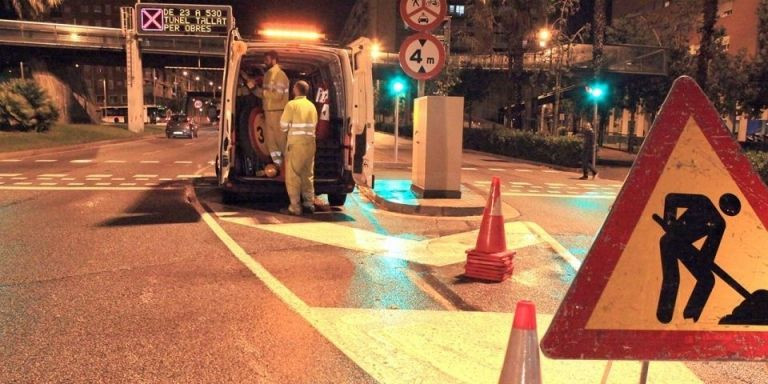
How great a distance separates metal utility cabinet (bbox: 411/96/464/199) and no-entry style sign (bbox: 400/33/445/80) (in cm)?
48

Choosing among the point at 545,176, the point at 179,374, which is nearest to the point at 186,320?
the point at 179,374

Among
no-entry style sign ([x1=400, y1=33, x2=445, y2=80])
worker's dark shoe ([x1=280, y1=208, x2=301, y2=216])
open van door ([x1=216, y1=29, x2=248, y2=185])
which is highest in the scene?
no-entry style sign ([x1=400, y1=33, x2=445, y2=80])

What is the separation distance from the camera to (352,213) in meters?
9.59

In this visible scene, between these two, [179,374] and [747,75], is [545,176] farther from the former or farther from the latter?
[747,75]

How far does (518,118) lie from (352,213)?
27916mm

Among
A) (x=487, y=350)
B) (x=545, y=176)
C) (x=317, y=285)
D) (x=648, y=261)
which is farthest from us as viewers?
(x=545, y=176)

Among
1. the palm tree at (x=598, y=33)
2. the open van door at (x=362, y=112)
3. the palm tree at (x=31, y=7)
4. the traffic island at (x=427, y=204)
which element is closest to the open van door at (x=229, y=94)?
the open van door at (x=362, y=112)

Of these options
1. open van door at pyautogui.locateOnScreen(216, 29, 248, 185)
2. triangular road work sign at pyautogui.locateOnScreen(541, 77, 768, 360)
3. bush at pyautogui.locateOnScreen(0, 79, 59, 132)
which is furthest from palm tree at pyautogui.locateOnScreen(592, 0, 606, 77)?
bush at pyautogui.locateOnScreen(0, 79, 59, 132)

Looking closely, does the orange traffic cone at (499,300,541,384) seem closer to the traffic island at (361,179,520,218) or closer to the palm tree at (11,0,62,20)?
the traffic island at (361,179,520,218)

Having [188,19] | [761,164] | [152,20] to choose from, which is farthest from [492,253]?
[152,20]

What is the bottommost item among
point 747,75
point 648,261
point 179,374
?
point 179,374

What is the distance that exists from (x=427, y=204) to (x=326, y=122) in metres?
2.13

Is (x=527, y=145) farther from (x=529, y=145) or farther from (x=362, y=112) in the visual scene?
(x=362, y=112)

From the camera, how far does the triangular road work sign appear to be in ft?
8.99
